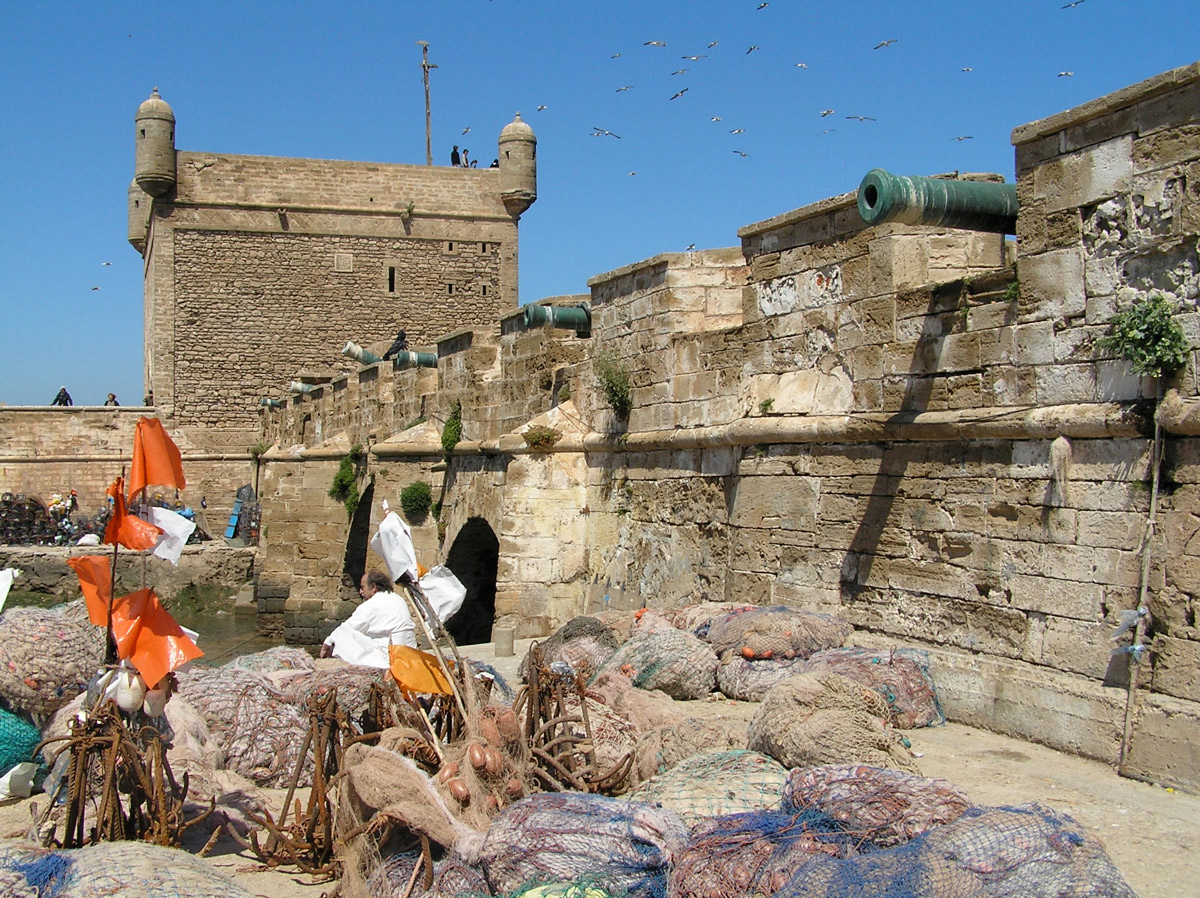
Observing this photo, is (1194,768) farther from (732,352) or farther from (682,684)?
(732,352)

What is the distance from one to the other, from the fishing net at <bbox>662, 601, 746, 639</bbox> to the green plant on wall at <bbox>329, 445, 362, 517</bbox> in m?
11.0

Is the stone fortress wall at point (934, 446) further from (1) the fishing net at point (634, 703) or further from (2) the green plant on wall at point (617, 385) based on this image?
(1) the fishing net at point (634, 703)

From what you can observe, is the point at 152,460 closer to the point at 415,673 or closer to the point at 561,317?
the point at 415,673

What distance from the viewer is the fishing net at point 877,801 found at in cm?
385

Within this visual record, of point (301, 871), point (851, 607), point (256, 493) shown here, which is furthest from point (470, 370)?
point (256, 493)

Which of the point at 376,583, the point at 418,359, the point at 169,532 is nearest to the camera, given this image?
the point at 169,532

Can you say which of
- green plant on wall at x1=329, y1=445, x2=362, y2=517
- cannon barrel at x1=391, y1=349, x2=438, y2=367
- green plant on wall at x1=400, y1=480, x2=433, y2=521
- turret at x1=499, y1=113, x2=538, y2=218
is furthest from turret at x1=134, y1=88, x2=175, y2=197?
green plant on wall at x1=400, y1=480, x2=433, y2=521

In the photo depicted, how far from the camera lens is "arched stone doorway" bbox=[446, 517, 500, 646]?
1393cm

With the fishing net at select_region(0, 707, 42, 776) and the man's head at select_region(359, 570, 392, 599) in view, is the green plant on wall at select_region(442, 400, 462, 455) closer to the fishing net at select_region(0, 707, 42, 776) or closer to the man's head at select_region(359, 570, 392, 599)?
the man's head at select_region(359, 570, 392, 599)

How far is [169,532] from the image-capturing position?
16.0 ft

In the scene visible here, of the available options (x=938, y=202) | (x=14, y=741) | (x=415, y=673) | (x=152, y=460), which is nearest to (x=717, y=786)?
(x=415, y=673)

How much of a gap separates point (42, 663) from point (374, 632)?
1789mm

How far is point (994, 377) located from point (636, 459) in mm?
4188

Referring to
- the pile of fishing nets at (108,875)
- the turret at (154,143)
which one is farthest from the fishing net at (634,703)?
the turret at (154,143)
